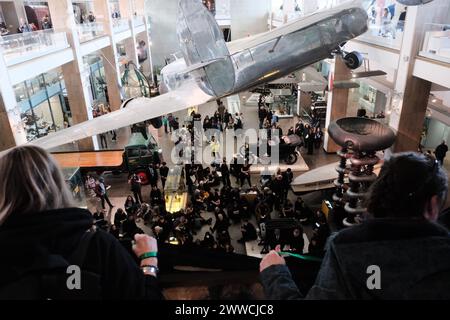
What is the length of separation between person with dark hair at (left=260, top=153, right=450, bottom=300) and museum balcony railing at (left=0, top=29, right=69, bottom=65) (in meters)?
12.0

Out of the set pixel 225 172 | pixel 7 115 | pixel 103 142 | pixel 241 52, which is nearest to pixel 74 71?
pixel 103 142

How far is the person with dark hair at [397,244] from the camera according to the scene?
123 cm

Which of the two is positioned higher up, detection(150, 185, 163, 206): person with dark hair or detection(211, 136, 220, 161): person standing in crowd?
detection(150, 185, 163, 206): person with dark hair

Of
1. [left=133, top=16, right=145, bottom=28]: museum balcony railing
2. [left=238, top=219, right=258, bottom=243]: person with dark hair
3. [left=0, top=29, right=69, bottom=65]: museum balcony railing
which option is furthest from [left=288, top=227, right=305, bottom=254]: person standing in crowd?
[left=133, top=16, right=145, bottom=28]: museum balcony railing

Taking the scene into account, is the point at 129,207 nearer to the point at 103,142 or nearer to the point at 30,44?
the point at 30,44

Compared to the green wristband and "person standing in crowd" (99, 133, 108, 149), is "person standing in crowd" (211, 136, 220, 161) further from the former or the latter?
the green wristband

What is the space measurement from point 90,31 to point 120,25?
602 centimetres

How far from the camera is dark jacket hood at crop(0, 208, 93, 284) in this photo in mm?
1229

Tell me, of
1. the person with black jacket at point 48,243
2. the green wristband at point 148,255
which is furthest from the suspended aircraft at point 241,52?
the person with black jacket at point 48,243

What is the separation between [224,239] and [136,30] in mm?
25042

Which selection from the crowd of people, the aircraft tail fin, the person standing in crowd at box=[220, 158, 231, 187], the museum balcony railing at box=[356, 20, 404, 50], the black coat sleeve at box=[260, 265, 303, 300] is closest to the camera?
the black coat sleeve at box=[260, 265, 303, 300]

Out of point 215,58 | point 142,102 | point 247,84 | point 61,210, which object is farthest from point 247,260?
point 142,102

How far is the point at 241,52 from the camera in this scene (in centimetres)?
994
